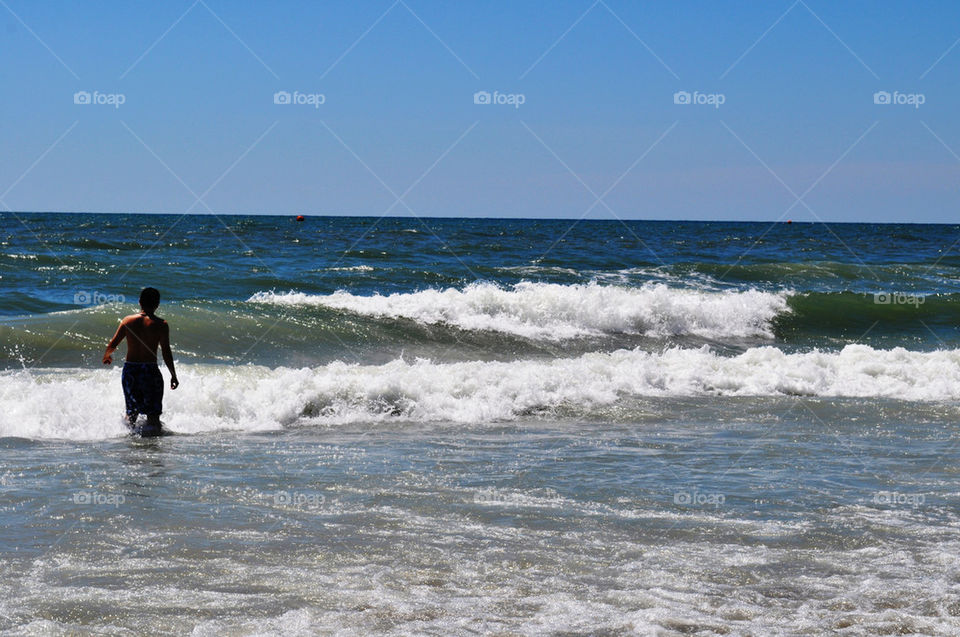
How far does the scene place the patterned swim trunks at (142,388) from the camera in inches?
367

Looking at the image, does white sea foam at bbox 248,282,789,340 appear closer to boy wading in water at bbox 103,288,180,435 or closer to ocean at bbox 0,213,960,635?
ocean at bbox 0,213,960,635

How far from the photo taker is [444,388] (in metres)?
11.8

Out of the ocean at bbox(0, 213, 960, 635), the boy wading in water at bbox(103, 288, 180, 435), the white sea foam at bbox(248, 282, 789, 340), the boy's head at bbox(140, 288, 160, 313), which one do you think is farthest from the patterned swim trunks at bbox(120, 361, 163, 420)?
the white sea foam at bbox(248, 282, 789, 340)

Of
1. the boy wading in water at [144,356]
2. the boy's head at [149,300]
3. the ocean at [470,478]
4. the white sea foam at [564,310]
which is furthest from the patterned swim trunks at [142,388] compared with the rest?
the white sea foam at [564,310]

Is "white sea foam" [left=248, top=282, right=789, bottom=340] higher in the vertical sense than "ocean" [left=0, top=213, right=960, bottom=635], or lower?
higher

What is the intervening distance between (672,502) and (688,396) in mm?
5785

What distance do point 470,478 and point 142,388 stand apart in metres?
3.65

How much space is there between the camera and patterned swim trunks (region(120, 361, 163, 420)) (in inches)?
367

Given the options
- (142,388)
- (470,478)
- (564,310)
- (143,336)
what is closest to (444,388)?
(142,388)

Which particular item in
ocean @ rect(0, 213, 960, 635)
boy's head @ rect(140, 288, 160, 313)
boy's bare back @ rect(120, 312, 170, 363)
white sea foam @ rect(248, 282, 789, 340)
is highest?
white sea foam @ rect(248, 282, 789, 340)

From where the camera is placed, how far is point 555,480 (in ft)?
25.5

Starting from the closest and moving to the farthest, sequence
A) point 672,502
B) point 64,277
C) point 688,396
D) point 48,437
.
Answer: point 672,502 → point 48,437 → point 688,396 → point 64,277

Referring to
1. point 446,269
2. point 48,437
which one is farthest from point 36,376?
point 446,269

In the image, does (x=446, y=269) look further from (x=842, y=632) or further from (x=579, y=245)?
(x=842, y=632)
